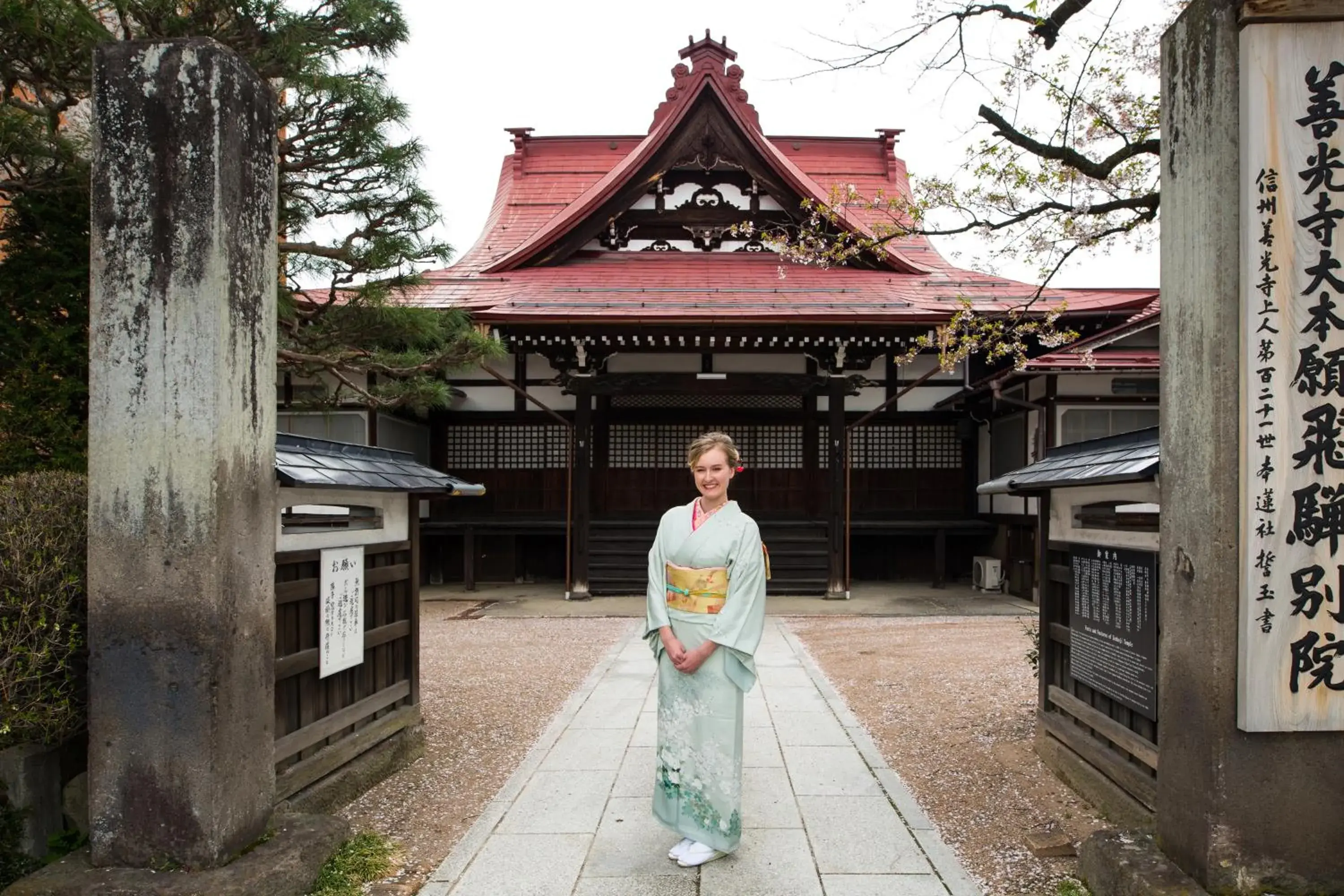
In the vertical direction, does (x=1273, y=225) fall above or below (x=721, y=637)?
above

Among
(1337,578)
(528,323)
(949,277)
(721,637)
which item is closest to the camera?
(1337,578)

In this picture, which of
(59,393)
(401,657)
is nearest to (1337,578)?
(401,657)

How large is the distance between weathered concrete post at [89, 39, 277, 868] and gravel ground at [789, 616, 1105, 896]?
3100mm

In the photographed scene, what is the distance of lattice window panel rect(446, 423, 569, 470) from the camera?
1361 cm

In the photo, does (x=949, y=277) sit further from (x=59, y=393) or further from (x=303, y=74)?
(x=59, y=393)

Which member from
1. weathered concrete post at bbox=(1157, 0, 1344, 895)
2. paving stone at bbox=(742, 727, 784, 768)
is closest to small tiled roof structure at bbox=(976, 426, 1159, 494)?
weathered concrete post at bbox=(1157, 0, 1344, 895)

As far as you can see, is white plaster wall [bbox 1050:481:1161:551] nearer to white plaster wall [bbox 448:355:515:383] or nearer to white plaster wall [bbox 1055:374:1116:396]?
white plaster wall [bbox 1055:374:1116:396]

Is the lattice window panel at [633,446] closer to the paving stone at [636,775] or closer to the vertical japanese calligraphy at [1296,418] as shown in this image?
the paving stone at [636,775]

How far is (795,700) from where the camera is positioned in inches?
265

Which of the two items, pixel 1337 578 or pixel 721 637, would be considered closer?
pixel 1337 578

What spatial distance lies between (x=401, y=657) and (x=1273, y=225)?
4.74 m

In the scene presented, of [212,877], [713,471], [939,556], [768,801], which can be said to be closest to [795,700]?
[768,801]

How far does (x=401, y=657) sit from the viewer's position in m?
5.23

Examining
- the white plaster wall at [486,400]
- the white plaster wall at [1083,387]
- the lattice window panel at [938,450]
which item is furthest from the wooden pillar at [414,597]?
the lattice window panel at [938,450]
